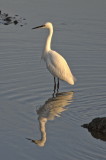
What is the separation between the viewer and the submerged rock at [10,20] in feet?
72.8

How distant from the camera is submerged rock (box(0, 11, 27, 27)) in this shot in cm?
2219

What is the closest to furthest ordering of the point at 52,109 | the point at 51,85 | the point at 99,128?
the point at 99,128, the point at 52,109, the point at 51,85

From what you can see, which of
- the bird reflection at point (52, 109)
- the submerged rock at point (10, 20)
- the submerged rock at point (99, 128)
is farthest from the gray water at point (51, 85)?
the submerged rock at point (10, 20)

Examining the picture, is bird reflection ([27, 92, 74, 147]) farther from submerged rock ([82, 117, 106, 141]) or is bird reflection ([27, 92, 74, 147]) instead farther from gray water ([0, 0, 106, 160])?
Answer: submerged rock ([82, 117, 106, 141])

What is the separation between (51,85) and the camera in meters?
16.0

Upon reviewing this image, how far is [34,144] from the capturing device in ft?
37.1

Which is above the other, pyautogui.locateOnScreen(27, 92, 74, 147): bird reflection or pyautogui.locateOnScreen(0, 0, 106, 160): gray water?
pyautogui.locateOnScreen(0, 0, 106, 160): gray water

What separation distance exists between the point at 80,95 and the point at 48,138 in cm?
344

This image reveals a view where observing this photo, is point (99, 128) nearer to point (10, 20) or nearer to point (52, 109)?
point (52, 109)

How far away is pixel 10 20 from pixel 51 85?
23.1 feet

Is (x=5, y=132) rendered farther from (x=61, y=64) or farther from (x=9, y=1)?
(x=9, y=1)

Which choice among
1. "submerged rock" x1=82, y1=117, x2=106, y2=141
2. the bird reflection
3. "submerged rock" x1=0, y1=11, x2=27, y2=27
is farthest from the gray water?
"submerged rock" x1=0, y1=11, x2=27, y2=27

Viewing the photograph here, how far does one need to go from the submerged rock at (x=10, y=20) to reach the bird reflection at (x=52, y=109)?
7583 millimetres

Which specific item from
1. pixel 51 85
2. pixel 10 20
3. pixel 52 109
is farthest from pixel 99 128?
pixel 10 20
